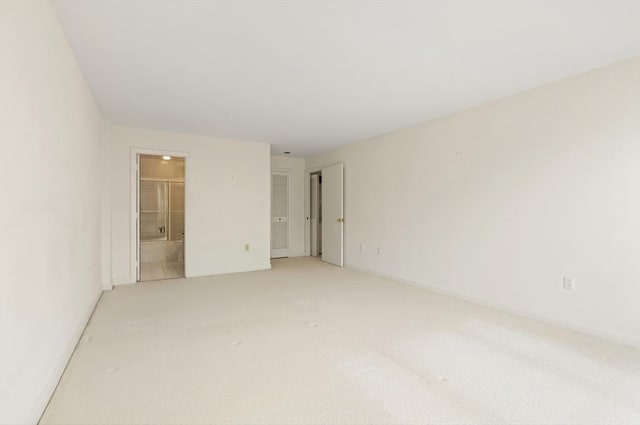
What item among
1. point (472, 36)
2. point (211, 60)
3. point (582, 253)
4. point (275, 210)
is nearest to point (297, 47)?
point (211, 60)

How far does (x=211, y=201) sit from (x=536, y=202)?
172 inches

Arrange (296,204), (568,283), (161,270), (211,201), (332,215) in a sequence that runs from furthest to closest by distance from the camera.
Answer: (296,204) < (332,215) < (161,270) < (211,201) < (568,283)

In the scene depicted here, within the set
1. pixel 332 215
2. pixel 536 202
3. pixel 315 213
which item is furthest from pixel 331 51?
pixel 315 213

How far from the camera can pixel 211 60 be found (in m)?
2.43

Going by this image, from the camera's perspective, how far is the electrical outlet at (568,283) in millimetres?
2737

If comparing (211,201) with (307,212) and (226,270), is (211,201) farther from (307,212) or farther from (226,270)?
(307,212)

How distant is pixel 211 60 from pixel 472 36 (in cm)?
196

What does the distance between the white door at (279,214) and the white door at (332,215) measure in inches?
36.4

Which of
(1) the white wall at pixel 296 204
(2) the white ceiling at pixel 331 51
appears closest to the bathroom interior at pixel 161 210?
(1) the white wall at pixel 296 204

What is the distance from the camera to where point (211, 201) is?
492 centimetres

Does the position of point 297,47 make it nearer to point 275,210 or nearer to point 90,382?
point 90,382

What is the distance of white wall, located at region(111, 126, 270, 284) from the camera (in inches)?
171

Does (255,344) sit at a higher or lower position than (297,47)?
lower

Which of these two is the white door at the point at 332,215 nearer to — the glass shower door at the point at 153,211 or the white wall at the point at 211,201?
the white wall at the point at 211,201
